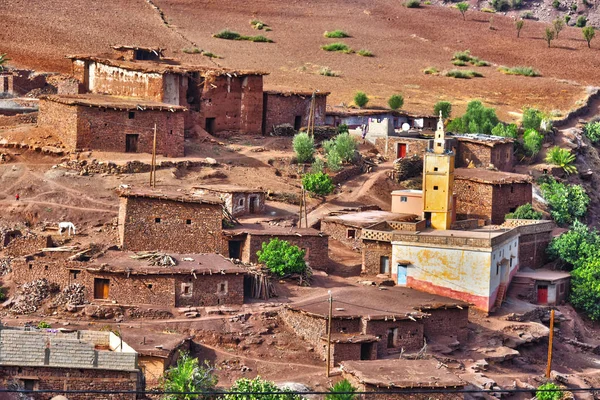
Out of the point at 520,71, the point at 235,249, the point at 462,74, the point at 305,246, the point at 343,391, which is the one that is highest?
the point at 520,71

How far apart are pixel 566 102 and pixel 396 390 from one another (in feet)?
148

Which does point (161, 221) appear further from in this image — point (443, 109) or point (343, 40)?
point (343, 40)

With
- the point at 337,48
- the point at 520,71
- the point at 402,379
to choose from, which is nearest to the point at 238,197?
the point at 402,379

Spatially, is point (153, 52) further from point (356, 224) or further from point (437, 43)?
point (437, 43)

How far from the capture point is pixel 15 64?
242 ft

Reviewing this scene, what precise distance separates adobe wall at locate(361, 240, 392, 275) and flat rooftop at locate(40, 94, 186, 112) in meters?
10.7

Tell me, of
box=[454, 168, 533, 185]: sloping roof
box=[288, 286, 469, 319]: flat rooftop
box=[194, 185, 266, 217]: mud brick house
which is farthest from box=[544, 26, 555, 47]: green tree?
box=[288, 286, 469, 319]: flat rooftop

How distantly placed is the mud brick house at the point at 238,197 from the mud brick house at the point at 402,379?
36.7 feet

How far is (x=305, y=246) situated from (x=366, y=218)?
16.0ft

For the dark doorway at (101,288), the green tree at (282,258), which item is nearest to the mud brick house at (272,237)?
the green tree at (282,258)

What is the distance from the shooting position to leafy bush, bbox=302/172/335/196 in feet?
192

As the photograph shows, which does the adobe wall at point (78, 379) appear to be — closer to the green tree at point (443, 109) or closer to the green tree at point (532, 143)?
the green tree at point (532, 143)

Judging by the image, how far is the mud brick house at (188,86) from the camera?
203ft

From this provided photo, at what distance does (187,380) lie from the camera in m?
39.5
